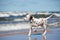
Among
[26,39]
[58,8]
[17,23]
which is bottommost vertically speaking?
[26,39]

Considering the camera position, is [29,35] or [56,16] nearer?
[29,35]

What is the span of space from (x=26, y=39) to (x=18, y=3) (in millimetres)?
402

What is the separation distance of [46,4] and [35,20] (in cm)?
27

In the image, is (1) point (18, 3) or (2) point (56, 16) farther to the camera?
(2) point (56, 16)

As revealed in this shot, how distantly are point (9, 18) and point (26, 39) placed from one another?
0.95ft

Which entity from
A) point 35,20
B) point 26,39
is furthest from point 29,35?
point 35,20

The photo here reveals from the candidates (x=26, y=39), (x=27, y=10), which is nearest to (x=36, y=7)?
(x=27, y=10)

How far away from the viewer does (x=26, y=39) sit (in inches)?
64.3

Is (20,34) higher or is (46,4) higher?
(46,4)

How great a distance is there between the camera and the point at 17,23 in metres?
1.66

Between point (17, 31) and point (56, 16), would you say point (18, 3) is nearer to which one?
point (17, 31)

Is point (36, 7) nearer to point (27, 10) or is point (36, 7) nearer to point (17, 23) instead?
point (27, 10)

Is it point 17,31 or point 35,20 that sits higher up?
point 35,20

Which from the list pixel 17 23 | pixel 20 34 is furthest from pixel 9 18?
pixel 20 34
